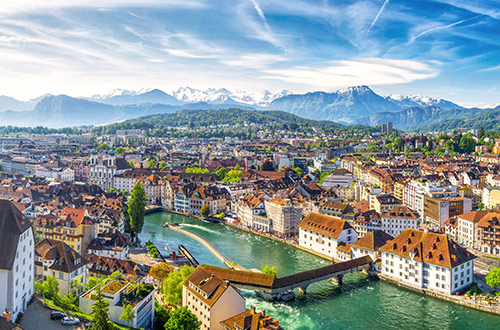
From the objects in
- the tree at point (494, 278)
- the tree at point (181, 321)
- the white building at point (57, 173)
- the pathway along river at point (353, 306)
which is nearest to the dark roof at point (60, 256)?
the tree at point (181, 321)

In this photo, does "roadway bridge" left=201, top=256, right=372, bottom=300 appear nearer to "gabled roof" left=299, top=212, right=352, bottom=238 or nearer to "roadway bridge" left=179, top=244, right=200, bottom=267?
"roadway bridge" left=179, top=244, right=200, bottom=267

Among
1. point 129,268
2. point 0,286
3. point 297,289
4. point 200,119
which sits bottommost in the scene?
point 297,289

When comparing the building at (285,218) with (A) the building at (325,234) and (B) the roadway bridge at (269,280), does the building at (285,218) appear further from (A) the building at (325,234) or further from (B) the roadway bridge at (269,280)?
(B) the roadway bridge at (269,280)

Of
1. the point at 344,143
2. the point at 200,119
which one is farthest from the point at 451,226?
the point at 200,119

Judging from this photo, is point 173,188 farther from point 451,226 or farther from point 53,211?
point 451,226

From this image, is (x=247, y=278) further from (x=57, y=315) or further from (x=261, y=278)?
(x=57, y=315)

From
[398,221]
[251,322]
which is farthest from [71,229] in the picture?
[398,221]

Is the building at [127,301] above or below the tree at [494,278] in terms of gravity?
above
